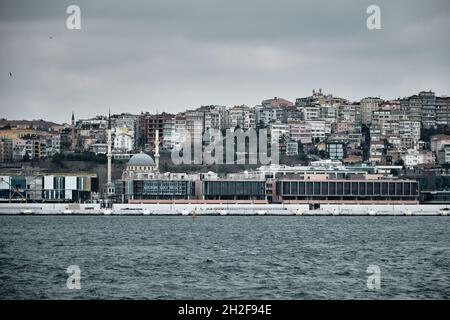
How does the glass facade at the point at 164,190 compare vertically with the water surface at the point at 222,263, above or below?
above

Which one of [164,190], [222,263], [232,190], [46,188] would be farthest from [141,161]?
[222,263]

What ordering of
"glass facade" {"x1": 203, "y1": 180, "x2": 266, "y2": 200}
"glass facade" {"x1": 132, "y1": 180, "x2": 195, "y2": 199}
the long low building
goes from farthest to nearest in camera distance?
"glass facade" {"x1": 132, "y1": 180, "x2": 195, "y2": 199}
the long low building
"glass facade" {"x1": 203, "y1": 180, "x2": 266, "y2": 200}

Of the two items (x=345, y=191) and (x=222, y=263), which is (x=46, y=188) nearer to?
(x=345, y=191)

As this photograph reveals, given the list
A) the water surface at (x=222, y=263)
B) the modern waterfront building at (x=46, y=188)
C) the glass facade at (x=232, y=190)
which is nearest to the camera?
the water surface at (x=222, y=263)

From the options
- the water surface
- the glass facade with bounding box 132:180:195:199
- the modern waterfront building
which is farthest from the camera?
the modern waterfront building

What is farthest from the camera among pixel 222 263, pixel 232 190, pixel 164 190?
pixel 164 190

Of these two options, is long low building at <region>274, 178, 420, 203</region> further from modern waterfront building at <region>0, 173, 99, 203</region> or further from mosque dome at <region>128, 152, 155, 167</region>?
modern waterfront building at <region>0, 173, 99, 203</region>

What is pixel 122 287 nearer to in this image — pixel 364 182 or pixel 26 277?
pixel 26 277

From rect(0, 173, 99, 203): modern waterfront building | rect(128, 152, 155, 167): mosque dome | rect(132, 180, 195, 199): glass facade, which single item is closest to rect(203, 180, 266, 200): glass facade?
rect(132, 180, 195, 199): glass facade

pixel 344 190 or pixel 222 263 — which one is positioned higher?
pixel 344 190

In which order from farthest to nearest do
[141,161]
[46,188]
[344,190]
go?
[141,161] < [46,188] < [344,190]

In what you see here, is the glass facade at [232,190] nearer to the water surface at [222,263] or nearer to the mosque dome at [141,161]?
the mosque dome at [141,161]

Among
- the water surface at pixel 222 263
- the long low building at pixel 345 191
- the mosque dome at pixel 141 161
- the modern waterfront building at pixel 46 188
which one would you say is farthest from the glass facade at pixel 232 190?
the water surface at pixel 222 263

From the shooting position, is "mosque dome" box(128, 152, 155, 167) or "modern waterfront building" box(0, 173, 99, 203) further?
"mosque dome" box(128, 152, 155, 167)
